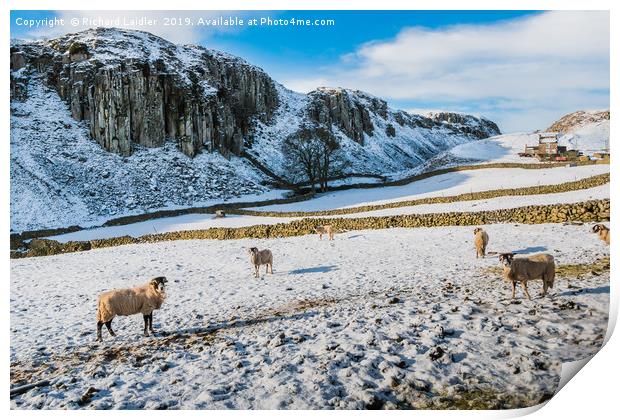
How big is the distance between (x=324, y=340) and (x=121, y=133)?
55.8 m

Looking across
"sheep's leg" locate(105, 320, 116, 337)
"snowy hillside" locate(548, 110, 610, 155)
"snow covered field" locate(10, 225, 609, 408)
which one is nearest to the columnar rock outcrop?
"snowy hillside" locate(548, 110, 610, 155)

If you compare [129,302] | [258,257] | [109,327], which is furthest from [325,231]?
[109,327]

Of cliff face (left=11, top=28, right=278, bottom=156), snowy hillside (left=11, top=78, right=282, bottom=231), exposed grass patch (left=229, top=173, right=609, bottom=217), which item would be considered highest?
cliff face (left=11, top=28, right=278, bottom=156)

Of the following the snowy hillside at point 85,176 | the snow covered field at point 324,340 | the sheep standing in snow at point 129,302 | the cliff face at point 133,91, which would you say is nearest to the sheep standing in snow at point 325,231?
the snow covered field at point 324,340

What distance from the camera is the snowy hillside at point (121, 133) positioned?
42344 mm

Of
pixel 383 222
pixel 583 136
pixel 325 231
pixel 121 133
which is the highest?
pixel 121 133

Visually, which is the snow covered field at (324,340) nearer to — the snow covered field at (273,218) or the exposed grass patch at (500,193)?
the snow covered field at (273,218)

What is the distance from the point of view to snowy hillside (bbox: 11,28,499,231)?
42344 millimetres

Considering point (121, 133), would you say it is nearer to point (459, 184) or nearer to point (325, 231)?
point (325, 231)

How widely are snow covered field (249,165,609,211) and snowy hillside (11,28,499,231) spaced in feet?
40.4

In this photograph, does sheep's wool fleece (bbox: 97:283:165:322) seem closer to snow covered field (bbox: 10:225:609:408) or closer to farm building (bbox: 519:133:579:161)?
snow covered field (bbox: 10:225:609:408)

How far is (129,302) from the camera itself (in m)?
9.11
